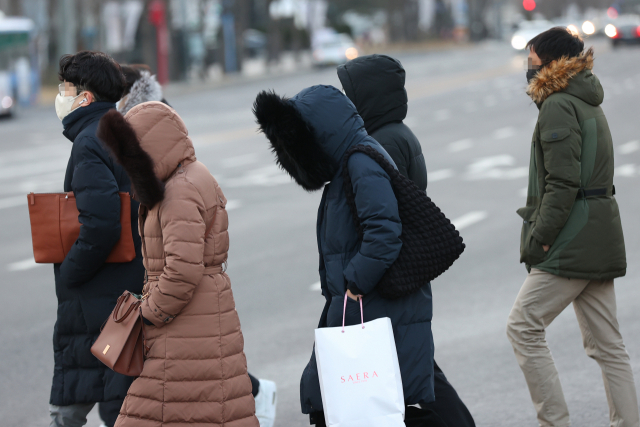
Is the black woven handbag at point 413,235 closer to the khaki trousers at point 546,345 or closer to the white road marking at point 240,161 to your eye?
the khaki trousers at point 546,345

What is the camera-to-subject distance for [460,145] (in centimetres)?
1773

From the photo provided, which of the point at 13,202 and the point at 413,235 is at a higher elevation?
the point at 413,235

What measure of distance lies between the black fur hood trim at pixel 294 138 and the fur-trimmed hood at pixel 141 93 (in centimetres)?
158

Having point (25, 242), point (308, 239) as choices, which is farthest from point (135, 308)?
point (25, 242)

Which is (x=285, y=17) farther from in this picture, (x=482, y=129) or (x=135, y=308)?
(x=135, y=308)

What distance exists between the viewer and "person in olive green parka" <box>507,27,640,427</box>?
3836mm

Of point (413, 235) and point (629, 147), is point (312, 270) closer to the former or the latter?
point (413, 235)

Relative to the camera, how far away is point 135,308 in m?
3.37

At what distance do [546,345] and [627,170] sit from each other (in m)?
10.4

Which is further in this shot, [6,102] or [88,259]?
[6,102]

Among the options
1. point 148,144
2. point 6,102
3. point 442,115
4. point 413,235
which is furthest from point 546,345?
point 6,102

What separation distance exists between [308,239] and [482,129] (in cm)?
1152

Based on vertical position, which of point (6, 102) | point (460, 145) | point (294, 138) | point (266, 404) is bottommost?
point (6, 102)

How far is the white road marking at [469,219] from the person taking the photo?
10086 mm
